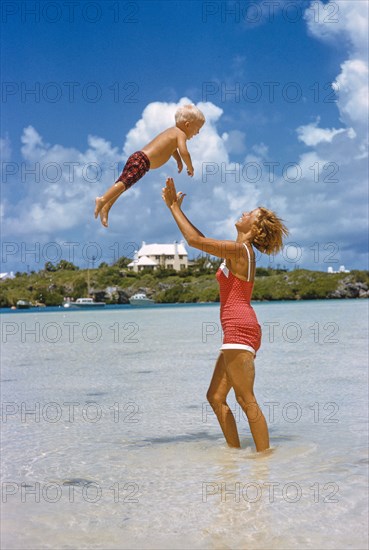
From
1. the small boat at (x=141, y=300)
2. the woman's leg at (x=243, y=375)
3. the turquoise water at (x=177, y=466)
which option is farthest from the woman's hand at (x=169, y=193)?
the small boat at (x=141, y=300)

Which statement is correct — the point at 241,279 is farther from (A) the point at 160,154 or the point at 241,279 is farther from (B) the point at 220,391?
(A) the point at 160,154

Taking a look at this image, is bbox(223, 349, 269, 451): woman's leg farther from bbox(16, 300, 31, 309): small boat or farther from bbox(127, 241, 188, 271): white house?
bbox(127, 241, 188, 271): white house

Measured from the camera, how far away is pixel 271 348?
1808cm

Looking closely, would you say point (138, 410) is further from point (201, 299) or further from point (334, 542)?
point (201, 299)

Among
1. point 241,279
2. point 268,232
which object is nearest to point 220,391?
point 241,279

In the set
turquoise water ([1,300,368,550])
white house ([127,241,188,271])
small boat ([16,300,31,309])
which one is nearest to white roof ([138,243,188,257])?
white house ([127,241,188,271])

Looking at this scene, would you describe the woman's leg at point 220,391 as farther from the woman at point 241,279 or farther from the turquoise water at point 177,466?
the turquoise water at point 177,466

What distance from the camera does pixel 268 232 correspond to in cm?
540

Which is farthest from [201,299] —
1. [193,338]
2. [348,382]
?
[348,382]

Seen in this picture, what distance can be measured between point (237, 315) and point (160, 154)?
1.49 metres

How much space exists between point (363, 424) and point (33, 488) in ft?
12.8

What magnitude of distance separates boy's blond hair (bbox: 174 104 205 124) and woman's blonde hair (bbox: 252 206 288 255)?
3.23 feet

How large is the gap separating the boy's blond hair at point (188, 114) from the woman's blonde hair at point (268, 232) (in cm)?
98

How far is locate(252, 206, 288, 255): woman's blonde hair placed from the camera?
5387 millimetres
